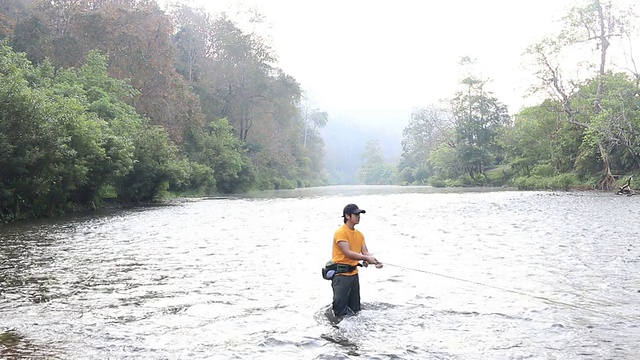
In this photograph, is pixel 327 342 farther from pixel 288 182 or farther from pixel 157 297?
pixel 288 182

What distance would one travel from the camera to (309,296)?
9867 millimetres

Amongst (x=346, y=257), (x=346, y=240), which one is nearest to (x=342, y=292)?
(x=346, y=257)

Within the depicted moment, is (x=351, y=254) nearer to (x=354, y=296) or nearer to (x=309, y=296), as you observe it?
(x=354, y=296)

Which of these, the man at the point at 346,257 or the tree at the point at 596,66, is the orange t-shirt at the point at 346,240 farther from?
the tree at the point at 596,66

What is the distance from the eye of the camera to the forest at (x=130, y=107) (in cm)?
2128

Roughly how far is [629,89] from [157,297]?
Result: 40801 mm

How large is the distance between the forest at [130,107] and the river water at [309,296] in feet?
15.5

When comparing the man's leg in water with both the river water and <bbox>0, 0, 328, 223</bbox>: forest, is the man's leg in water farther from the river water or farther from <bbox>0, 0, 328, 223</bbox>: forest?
<bbox>0, 0, 328, 223</bbox>: forest

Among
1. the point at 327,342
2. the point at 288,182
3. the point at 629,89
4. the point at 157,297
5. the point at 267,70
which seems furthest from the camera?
the point at 288,182

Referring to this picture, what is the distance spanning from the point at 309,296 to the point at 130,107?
105 feet

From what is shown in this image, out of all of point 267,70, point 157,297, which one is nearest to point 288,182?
point 267,70

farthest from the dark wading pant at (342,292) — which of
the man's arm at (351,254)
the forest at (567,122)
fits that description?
the forest at (567,122)

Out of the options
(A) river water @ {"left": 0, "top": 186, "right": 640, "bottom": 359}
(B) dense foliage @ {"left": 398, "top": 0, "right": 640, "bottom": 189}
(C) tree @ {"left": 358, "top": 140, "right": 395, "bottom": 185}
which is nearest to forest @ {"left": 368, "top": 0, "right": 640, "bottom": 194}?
(B) dense foliage @ {"left": 398, "top": 0, "right": 640, "bottom": 189}

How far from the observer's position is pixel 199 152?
2203 inches
